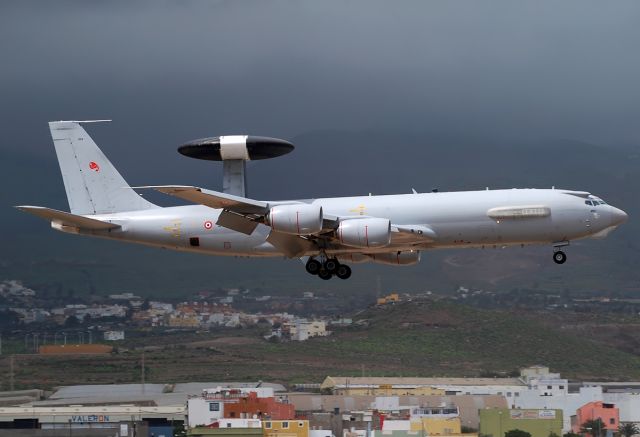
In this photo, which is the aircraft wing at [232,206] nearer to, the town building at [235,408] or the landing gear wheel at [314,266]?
the landing gear wheel at [314,266]

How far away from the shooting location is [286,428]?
5506 centimetres

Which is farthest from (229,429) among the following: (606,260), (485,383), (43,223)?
(43,223)

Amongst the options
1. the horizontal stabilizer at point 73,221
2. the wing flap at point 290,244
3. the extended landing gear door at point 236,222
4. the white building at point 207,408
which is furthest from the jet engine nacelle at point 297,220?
the white building at point 207,408

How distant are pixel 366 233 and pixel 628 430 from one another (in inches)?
940

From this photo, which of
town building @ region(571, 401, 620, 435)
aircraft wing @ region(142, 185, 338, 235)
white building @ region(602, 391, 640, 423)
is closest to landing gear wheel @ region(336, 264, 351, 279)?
aircraft wing @ region(142, 185, 338, 235)

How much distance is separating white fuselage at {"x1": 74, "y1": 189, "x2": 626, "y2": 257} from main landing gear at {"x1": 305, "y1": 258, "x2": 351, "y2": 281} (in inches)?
12.4

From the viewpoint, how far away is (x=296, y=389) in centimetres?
7200

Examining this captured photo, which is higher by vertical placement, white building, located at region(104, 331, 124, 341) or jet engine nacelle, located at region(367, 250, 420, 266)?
white building, located at region(104, 331, 124, 341)

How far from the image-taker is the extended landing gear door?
46125mm

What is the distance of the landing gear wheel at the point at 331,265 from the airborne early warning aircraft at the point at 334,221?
0.11 ft

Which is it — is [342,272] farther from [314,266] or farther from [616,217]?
[616,217]

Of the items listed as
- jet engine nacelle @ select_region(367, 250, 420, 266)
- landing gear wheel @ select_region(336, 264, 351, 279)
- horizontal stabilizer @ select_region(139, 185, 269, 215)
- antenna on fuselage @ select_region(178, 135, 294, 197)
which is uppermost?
antenna on fuselage @ select_region(178, 135, 294, 197)

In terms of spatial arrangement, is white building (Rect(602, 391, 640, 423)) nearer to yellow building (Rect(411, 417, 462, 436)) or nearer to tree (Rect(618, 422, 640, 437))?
tree (Rect(618, 422, 640, 437))

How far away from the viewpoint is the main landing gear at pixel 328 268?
4722 centimetres
